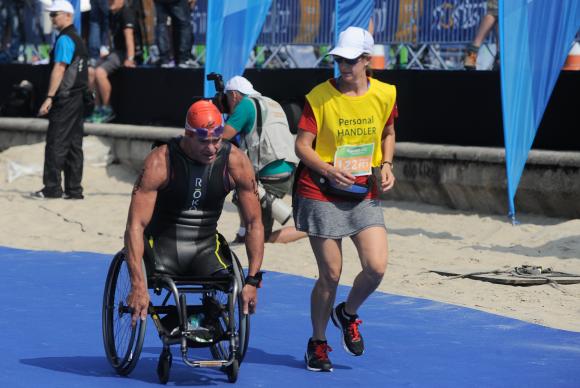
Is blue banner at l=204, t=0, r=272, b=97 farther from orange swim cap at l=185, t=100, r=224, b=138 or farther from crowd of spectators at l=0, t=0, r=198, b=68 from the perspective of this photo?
orange swim cap at l=185, t=100, r=224, b=138

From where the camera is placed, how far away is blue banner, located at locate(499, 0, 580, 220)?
1113 cm

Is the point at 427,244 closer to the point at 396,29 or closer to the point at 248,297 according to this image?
the point at 396,29

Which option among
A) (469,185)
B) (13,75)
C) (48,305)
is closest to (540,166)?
(469,185)

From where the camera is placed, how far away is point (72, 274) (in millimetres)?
10305

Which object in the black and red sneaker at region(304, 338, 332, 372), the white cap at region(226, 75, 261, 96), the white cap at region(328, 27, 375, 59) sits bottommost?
the black and red sneaker at region(304, 338, 332, 372)

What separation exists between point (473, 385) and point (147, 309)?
5.48 ft

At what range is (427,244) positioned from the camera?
473 inches

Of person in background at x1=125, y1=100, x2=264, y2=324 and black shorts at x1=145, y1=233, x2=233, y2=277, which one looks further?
black shorts at x1=145, y1=233, x2=233, y2=277

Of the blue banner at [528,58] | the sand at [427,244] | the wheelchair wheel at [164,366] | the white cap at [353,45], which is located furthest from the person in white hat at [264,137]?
the wheelchair wheel at [164,366]

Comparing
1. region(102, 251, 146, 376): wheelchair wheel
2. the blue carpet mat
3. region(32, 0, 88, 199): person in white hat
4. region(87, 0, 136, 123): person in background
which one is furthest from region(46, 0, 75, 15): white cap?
region(102, 251, 146, 376): wheelchair wheel

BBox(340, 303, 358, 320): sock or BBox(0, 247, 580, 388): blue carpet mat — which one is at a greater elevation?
BBox(340, 303, 358, 320): sock

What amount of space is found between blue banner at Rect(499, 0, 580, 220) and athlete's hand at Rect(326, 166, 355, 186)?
4.77m

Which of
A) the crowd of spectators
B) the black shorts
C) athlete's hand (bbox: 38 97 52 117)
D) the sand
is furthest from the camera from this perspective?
the crowd of spectators

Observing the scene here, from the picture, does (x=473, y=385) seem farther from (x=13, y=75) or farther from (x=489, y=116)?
(x=13, y=75)
